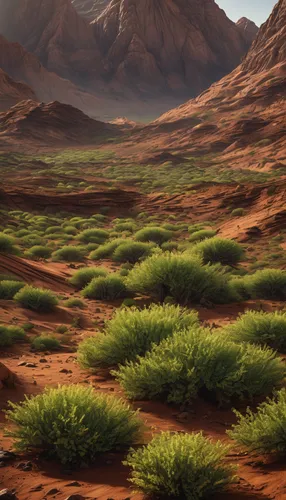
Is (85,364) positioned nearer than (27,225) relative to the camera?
Yes

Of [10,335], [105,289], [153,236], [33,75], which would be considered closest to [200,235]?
[153,236]

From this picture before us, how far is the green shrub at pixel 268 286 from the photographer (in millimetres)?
13688

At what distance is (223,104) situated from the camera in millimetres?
→ 77250

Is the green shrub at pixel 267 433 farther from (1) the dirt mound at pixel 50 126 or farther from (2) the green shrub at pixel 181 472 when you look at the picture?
(1) the dirt mound at pixel 50 126

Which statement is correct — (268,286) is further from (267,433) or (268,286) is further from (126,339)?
(267,433)

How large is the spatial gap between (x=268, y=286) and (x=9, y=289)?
6.18m

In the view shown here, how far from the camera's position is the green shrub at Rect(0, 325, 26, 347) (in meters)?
9.06

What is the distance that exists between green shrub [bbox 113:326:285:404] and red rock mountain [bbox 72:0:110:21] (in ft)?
555

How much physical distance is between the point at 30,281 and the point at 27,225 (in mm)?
13691

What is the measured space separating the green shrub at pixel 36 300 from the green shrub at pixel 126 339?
4025 millimetres

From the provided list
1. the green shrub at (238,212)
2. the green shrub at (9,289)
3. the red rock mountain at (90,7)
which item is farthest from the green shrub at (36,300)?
the red rock mountain at (90,7)

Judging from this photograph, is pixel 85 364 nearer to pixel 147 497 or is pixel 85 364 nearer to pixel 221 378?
pixel 221 378

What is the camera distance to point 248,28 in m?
163

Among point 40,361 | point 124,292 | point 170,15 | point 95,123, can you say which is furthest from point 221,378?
point 170,15
